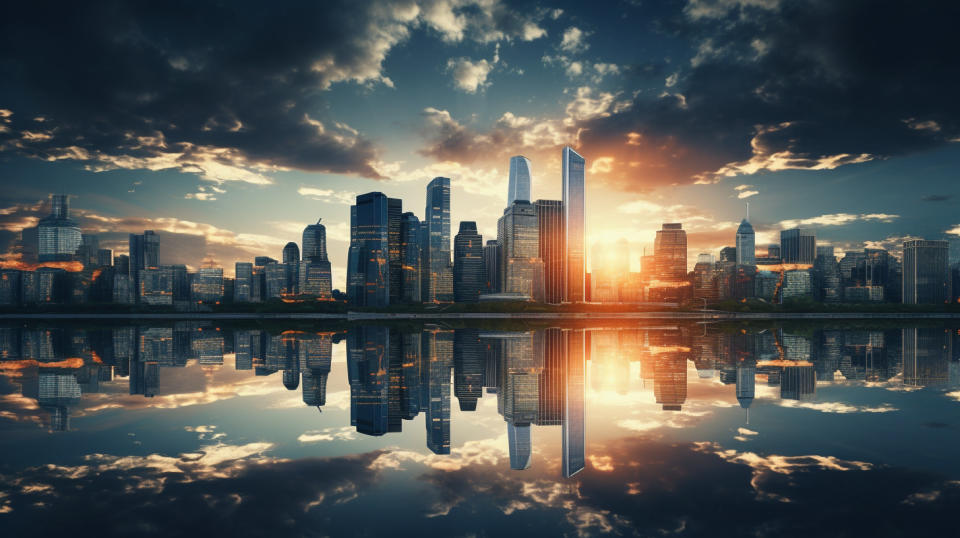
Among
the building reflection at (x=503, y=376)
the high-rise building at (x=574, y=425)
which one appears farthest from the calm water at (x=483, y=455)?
the building reflection at (x=503, y=376)

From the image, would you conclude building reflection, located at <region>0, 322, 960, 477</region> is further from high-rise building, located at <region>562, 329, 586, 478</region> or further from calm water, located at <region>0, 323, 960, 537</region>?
calm water, located at <region>0, 323, 960, 537</region>

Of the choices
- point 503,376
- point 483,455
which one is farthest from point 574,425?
point 503,376

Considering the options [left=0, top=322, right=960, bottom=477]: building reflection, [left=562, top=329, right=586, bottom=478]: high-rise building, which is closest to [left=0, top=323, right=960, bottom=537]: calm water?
[left=562, top=329, right=586, bottom=478]: high-rise building

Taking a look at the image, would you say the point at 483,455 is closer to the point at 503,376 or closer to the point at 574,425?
the point at 574,425

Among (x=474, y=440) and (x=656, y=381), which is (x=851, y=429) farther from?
(x=474, y=440)

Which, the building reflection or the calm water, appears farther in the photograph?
the building reflection

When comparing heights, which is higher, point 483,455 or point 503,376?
point 483,455

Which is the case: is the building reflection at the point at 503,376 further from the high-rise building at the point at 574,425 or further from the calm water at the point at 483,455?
the calm water at the point at 483,455

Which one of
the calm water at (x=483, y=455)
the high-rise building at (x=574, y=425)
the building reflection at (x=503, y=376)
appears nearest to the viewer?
the calm water at (x=483, y=455)

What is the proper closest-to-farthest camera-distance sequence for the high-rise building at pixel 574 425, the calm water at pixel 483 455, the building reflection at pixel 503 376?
the calm water at pixel 483 455
the high-rise building at pixel 574 425
the building reflection at pixel 503 376

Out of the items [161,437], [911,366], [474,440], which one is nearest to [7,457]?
[161,437]
